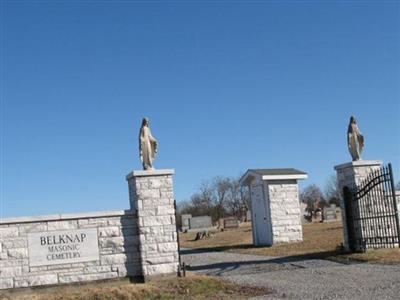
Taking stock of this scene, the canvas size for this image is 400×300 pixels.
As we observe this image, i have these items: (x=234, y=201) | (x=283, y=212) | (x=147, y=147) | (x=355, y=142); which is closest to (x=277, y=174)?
(x=283, y=212)

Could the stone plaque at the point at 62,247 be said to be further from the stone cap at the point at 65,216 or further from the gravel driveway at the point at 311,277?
the gravel driveway at the point at 311,277

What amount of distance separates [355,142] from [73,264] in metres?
8.87

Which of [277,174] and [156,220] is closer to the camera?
[156,220]

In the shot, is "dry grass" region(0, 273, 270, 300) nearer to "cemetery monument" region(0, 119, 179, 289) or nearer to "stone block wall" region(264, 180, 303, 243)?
"cemetery monument" region(0, 119, 179, 289)

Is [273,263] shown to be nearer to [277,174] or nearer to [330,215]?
[277,174]

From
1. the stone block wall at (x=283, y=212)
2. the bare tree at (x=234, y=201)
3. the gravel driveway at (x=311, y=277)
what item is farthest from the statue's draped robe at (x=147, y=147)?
the bare tree at (x=234, y=201)

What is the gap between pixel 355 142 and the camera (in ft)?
55.4

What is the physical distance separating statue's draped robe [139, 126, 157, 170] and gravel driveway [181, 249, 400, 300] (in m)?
3.20

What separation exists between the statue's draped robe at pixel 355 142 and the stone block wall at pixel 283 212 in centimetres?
676

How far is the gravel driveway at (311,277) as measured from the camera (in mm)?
10352

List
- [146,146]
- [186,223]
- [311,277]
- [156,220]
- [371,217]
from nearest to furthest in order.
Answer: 1. [311,277]
2. [156,220]
3. [146,146]
4. [371,217]
5. [186,223]

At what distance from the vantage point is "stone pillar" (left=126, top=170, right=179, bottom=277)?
13047 mm

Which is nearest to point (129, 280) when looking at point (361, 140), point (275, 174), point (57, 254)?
point (57, 254)

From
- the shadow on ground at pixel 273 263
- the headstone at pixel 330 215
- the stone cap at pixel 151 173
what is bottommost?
the shadow on ground at pixel 273 263
